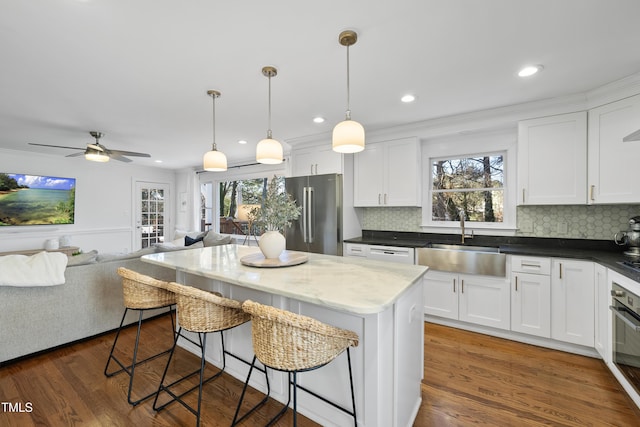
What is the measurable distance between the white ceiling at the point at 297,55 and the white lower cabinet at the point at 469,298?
1.81 m

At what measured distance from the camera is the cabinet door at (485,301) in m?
2.74

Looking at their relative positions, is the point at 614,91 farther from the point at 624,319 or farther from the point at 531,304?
the point at 531,304

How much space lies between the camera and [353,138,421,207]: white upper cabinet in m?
3.44

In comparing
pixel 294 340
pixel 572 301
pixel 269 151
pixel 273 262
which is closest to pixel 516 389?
pixel 572 301

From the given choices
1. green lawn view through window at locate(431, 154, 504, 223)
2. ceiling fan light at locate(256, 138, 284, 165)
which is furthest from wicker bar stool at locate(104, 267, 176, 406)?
green lawn view through window at locate(431, 154, 504, 223)

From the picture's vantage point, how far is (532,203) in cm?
281

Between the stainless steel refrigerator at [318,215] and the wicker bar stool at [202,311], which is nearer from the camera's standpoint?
the wicker bar stool at [202,311]

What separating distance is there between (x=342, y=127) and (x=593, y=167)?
2460 mm

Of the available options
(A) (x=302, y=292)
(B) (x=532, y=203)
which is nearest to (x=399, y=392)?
(A) (x=302, y=292)

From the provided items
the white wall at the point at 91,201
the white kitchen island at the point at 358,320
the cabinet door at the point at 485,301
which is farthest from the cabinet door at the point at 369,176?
the white wall at the point at 91,201

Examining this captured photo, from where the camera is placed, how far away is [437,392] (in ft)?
6.43

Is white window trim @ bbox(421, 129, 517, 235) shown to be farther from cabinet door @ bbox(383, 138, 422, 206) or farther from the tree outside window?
the tree outside window

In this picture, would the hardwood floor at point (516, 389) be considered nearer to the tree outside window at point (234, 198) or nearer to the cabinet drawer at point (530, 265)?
the cabinet drawer at point (530, 265)

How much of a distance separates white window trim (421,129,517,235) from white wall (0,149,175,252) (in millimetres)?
6260
